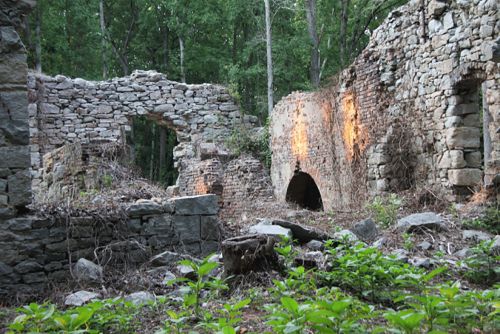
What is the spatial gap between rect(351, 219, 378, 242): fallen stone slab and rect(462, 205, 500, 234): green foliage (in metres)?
1.27

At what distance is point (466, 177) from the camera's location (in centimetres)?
803

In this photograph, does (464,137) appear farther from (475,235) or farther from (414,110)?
(475,235)

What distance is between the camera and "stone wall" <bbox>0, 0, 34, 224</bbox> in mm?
5047

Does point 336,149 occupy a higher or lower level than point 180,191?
higher

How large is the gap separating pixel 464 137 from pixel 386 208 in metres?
1.73

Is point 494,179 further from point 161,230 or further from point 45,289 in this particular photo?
point 45,289

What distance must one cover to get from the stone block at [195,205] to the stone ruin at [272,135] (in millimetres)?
12

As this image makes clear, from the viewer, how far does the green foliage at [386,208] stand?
764 centimetres

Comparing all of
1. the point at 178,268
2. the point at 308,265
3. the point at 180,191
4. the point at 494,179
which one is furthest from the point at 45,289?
the point at 180,191

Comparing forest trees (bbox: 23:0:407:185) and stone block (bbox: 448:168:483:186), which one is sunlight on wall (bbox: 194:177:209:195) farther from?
stone block (bbox: 448:168:483:186)

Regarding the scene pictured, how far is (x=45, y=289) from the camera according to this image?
4.97 metres

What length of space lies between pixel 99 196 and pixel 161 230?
1.00 meters

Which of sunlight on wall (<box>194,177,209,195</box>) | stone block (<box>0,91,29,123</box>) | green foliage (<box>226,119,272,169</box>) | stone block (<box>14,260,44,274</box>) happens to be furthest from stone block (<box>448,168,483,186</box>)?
sunlight on wall (<box>194,177,209,195</box>)

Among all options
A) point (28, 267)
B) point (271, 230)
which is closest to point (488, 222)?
point (271, 230)
